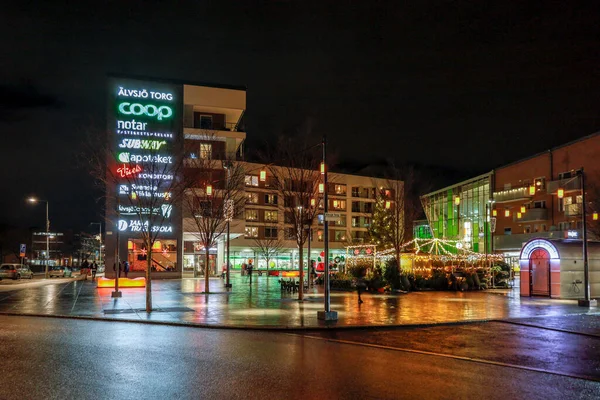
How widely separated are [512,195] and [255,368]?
56.9 m

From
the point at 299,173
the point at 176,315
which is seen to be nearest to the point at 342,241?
the point at 299,173

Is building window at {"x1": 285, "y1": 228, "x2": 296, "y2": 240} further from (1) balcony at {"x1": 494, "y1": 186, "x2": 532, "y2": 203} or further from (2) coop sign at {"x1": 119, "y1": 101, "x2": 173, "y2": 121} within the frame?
(1) balcony at {"x1": 494, "y1": 186, "x2": 532, "y2": 203}

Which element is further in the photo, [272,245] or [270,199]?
[270,199]

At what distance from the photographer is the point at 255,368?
10.6 meters

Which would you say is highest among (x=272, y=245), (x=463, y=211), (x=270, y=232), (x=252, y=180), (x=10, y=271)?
(x=252, y=180)

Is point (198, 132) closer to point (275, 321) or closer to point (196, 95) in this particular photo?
point (196, 95)

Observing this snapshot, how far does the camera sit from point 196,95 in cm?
5575

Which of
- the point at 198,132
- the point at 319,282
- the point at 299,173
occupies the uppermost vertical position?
the point at 198,132

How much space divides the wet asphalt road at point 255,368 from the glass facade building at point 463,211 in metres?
50.9

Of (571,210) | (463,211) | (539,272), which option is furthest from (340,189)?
(539,272)

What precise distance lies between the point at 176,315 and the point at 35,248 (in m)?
137

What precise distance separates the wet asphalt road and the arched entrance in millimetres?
15106

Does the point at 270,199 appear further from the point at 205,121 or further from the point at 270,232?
the point at 205,121

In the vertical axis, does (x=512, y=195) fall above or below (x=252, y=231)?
above
